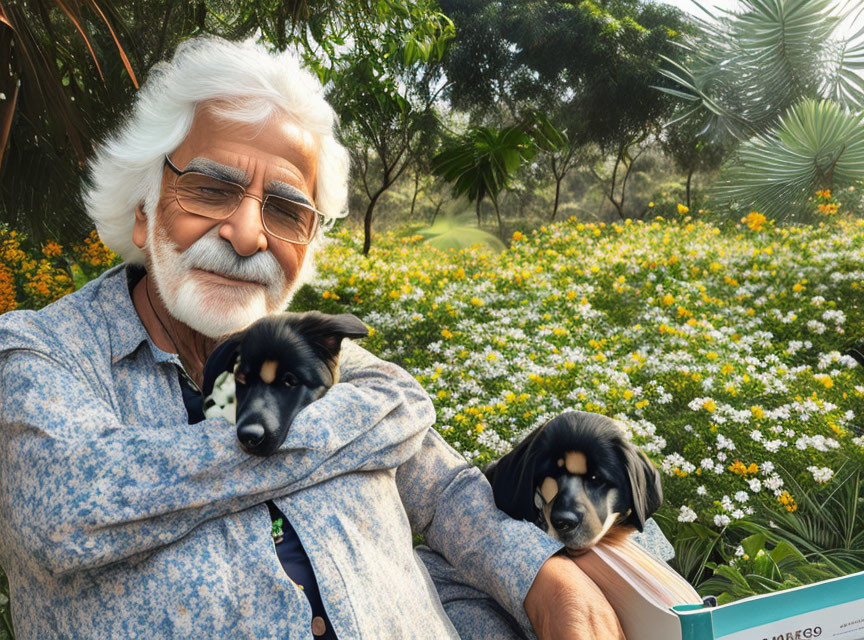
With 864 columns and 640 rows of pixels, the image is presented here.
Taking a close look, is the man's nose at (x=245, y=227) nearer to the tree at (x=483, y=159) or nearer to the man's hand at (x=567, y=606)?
the man's hand at (x=567, y=606)

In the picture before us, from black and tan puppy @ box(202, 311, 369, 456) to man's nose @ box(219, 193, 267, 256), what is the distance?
18 centimetres

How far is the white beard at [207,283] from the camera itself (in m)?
1.49

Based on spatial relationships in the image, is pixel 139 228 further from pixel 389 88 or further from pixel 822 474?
pixel 822 474

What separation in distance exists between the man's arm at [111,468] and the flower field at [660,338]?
118 centimetres

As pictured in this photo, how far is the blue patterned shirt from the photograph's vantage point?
1.18 metres

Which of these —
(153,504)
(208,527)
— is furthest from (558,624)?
(153,504)

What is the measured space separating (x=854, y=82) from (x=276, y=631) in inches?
140

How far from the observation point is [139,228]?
1617 millimetres

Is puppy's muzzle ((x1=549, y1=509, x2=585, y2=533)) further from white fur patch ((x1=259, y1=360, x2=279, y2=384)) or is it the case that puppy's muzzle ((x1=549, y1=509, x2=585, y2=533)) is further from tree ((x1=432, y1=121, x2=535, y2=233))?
tree ((x1=432, y1=121, x2=535, y2=233))

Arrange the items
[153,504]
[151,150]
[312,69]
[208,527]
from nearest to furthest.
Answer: [153,504], [208,527], [151,150], [312,69]

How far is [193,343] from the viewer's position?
5.32 ft

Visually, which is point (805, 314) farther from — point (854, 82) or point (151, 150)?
point (151, 150)

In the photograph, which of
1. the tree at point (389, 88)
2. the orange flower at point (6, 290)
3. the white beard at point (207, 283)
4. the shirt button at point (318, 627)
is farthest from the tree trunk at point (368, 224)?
the shirt button at point (318, 627)

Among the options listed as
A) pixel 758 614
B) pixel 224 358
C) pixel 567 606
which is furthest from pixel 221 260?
pixel 758 614
